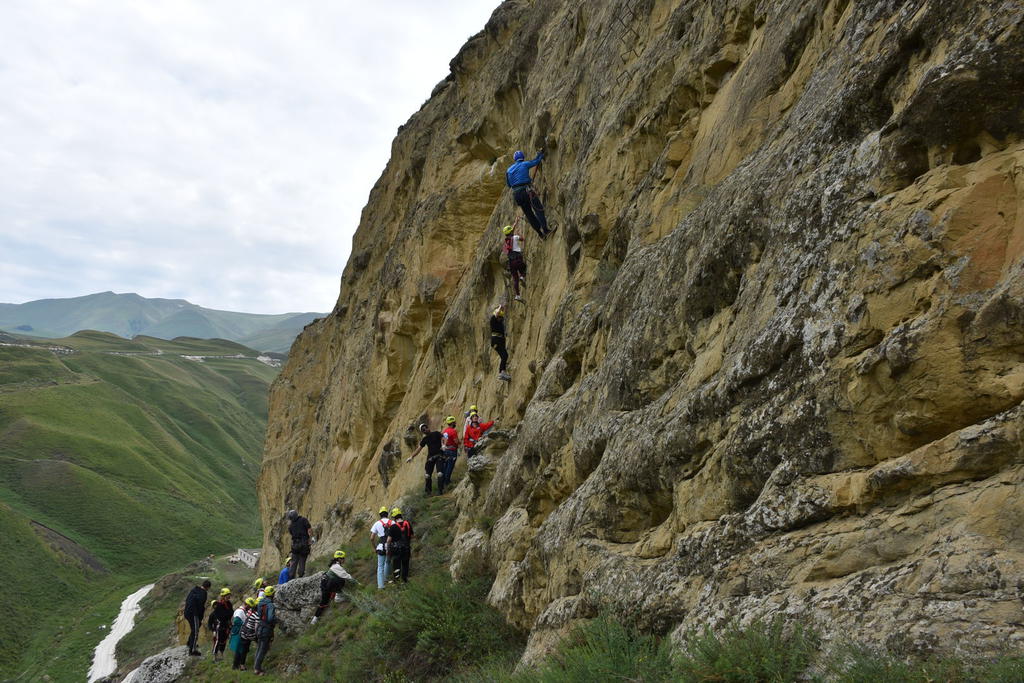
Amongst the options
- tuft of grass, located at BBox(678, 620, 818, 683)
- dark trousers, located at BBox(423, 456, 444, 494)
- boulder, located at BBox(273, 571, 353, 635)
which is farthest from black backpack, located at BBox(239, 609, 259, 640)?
tuft of grass, located at BBox(678, 620, 818, 683)

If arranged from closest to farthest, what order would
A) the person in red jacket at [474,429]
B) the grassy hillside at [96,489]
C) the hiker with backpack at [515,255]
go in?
the person in red jacket at [474,429] < the hiker with backpack at [515,255] < the grassy hillside at [96,489]

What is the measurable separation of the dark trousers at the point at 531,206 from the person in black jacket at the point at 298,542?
1005 cm

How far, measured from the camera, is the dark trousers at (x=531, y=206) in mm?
14475

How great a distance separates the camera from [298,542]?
17.5 meters

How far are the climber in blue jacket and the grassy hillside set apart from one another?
38.9 meters

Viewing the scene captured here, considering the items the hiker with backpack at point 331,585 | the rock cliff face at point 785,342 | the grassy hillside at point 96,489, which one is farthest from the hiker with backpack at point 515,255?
the grassy hillside at point 96,489

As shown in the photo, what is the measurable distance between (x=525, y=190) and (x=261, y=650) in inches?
467

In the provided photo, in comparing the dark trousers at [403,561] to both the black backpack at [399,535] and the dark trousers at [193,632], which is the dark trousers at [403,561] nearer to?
the black backpack at [399,535]

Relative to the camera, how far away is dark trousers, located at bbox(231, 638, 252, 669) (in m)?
14.3

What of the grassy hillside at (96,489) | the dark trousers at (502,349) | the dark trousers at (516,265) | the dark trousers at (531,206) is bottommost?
the grassy hillside at (96,489)

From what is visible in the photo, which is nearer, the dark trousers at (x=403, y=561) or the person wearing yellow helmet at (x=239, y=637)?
the dark trousers at (x=403, y=561)

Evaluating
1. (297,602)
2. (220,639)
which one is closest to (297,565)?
(220,639)

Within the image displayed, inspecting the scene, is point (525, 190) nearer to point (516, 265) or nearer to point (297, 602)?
point (516, 265)

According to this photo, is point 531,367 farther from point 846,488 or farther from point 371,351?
point 371,351
